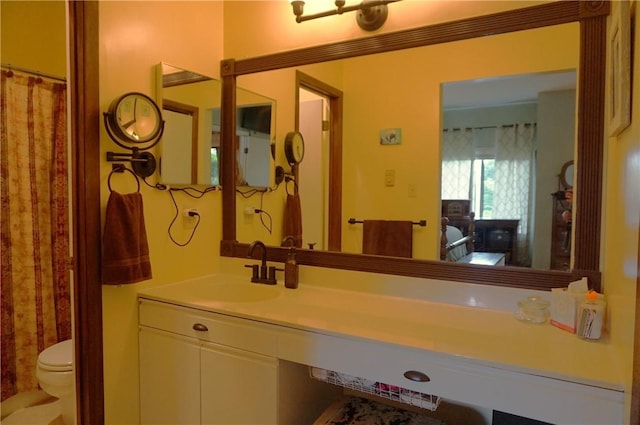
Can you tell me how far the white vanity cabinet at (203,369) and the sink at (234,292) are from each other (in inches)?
9.7

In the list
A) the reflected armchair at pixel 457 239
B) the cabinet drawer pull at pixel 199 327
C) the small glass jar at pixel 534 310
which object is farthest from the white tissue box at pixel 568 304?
the cabinet drawer pull at pixel 199 327

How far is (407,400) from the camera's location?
139 cm

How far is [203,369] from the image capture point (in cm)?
168

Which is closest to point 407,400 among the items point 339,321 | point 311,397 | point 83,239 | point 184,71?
point 339,321

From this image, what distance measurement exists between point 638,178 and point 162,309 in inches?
70.1

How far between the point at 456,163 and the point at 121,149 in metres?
1.50

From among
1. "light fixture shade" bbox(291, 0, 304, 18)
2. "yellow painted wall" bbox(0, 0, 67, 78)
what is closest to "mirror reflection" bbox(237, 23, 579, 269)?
"light fixture shade" bbox(291, 0, 304, 18)

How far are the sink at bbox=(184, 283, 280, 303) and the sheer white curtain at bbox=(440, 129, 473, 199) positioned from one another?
0.96 m

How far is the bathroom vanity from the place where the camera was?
43.5 inches

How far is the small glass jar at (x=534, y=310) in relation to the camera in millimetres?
1453

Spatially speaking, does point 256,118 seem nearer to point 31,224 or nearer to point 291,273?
point 291,273

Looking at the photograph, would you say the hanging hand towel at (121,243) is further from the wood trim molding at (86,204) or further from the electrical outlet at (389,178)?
the electrical outlet at (389,178)

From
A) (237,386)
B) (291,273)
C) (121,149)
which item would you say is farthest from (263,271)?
(121,149)

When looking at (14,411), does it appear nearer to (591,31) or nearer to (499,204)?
(499,204)
